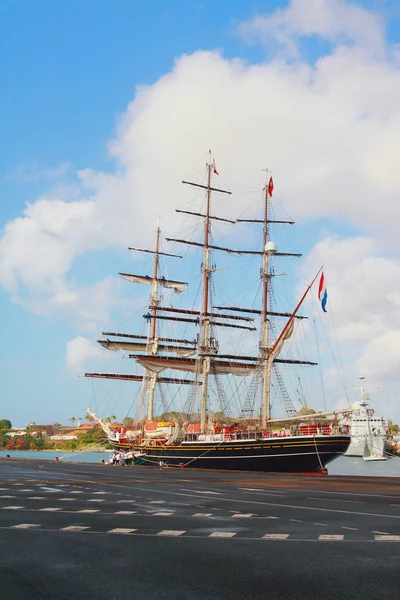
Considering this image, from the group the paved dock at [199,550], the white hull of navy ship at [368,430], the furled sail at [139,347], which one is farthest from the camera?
the white hull of navy ship at [368,430]

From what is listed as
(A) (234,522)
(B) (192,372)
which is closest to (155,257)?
(B) (192,372)

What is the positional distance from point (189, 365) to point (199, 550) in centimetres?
6440

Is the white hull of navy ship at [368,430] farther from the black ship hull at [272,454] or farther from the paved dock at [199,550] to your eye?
the paved dock at [199,550]

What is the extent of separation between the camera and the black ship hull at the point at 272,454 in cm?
5028

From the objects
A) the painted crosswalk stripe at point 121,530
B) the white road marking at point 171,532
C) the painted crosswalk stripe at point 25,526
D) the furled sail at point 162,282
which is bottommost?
the painted crosswalk stripe at point 25,526

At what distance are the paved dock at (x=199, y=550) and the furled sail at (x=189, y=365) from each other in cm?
5332

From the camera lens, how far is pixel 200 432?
6425 centimetres

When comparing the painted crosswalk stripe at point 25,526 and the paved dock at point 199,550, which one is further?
the painted crosswalk stripe at point 25,526

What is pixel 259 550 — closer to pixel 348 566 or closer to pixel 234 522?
pixel 348 566

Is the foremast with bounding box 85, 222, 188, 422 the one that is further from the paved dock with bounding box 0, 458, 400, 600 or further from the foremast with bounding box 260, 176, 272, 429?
the paved dock with bounding box 0, 458, 400, 600

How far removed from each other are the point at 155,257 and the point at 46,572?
280ft

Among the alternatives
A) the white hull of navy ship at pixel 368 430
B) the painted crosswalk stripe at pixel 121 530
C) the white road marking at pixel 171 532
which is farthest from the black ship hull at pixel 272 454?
the white hull of navy ship at pixel 368 430

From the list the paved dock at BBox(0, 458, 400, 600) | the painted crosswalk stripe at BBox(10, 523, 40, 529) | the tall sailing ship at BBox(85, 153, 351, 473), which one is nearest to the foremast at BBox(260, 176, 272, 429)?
the tall sailing ship at BBox(85, 153, 351, 473)

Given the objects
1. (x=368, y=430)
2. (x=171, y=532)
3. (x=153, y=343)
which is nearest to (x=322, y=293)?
(x=153, y=343)
